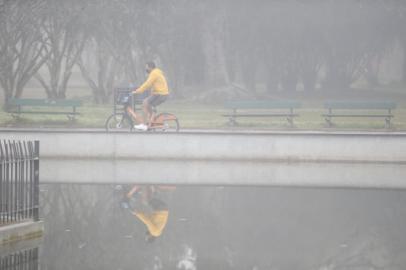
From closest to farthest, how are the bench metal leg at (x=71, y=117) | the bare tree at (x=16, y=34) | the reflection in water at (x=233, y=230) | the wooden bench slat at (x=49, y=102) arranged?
1. the reflection in water at (x=233, y=230)
2. the bench metal leg at (x=71, y=117)
3. the wooden bench slat at (x=49, y=102)
4. the bare tree at (x=16, y=34)

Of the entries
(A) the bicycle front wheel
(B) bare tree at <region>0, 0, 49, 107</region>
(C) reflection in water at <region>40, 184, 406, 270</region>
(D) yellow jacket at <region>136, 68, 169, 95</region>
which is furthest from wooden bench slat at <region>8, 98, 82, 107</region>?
(C) reflection in water at <region>40, 184, 406, 270</region>

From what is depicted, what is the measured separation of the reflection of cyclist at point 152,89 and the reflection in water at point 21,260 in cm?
1275

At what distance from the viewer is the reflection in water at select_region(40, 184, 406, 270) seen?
40.3ft

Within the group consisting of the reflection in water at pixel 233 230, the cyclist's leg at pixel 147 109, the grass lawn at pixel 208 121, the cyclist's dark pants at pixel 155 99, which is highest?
the cyclist's dark pants at pixel 155 99

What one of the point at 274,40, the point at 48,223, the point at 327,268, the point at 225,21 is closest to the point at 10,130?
the point at 48,223

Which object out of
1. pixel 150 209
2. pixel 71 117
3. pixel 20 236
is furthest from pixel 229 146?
pixel 20 236

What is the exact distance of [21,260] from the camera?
12.2 meters

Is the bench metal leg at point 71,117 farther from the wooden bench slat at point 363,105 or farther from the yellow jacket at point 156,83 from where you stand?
the wooden bench slat at point 363,105

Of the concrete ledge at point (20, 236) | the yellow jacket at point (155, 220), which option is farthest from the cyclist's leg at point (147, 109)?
the concrete ledge at point (20, 236)

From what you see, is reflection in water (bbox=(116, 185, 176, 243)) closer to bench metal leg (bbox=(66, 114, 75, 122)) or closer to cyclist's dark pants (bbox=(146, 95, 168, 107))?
cyclist's dark pants (bbox=(146, 95, 168, 107))

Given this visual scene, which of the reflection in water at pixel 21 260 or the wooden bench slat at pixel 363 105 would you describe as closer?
the reflection in water at pixel 21 260

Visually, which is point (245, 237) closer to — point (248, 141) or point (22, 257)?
point (22, 257)

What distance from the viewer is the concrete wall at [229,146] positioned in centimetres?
2467

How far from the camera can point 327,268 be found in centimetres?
1195
